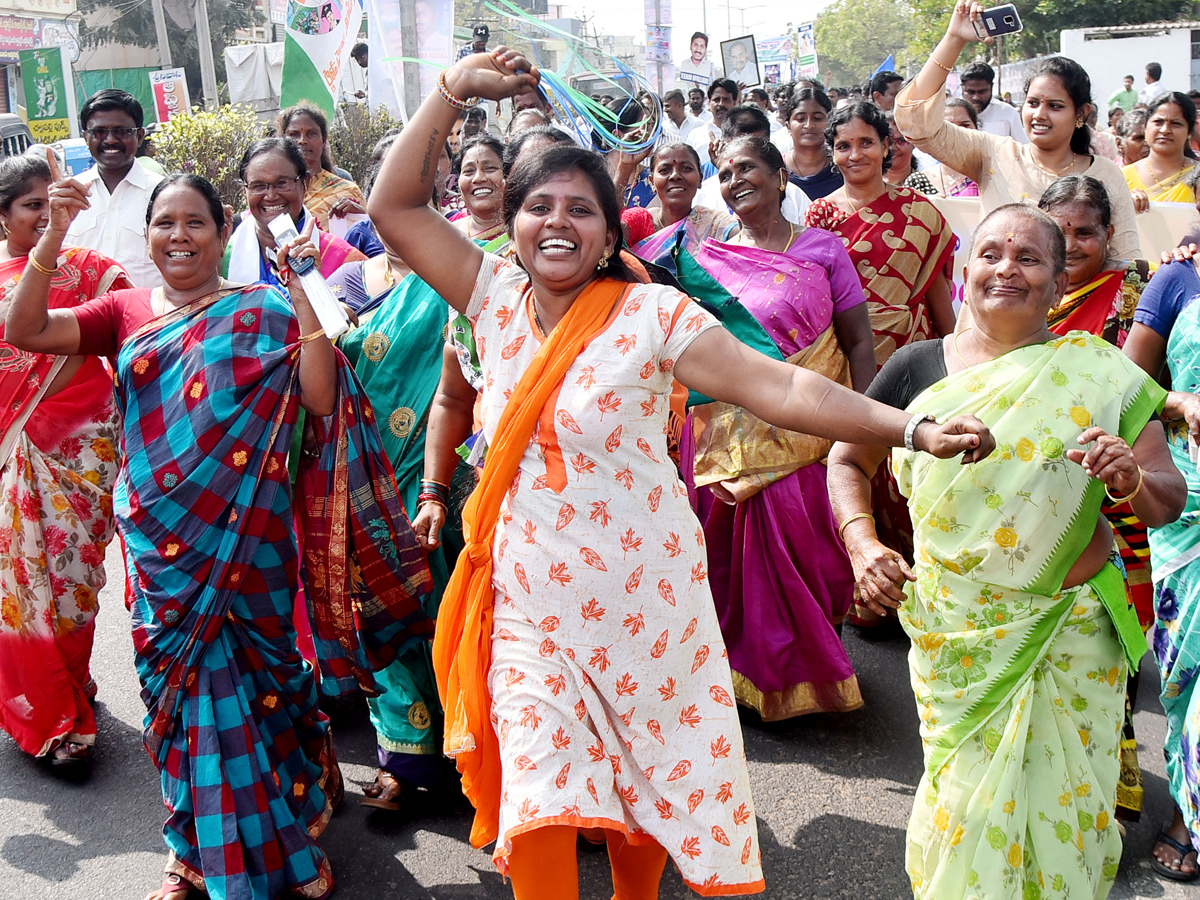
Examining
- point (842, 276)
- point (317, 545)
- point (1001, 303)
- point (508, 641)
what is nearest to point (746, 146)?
point (842, 276)

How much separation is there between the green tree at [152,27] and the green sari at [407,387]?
3228 cm

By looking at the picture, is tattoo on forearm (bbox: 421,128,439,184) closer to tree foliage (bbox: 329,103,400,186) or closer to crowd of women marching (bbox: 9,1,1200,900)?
crowd of women marching (bbox: 9,1,1200,900)

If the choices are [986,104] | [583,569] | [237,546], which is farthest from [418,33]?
[583,569]

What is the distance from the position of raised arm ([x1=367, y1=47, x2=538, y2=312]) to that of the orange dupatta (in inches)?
13.1

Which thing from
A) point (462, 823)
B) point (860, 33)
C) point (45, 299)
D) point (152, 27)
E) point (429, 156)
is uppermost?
point (860, 33)

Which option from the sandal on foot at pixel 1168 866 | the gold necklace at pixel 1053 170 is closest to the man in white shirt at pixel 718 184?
the gold necklace at pixel 1053 170

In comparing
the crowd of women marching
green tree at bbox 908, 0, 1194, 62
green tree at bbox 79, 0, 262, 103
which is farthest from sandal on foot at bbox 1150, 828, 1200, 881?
green tree at bbox 79, 0, 262, 103

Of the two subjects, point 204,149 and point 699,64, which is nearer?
point 204,149

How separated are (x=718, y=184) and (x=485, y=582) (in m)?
3.44

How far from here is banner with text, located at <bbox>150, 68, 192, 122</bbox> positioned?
51.4 ft

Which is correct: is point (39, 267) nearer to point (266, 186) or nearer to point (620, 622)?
point (266, 186)

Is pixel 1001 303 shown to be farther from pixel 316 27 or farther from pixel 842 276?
pixel 316 27

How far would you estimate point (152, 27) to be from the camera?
111ft

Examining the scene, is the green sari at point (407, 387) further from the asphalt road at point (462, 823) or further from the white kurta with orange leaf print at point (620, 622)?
the white kurta with orange leaf print at point (620, 622)
